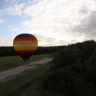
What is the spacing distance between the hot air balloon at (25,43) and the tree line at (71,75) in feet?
81.7

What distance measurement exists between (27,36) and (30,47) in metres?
1.76

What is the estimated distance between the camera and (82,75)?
1273cm

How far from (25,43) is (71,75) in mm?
27041

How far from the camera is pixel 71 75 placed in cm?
1259

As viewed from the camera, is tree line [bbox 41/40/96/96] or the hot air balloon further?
the hot air balloon

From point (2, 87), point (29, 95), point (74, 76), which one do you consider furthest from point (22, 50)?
point (74, 76)

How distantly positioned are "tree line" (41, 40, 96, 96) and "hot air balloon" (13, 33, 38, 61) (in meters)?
24.9

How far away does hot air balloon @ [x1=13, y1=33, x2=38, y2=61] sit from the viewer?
39.2 metres

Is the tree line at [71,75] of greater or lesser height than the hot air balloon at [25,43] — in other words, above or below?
below

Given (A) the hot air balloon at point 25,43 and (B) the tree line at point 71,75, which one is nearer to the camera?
(B) the tree line at point 71,75

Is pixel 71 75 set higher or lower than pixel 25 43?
lower

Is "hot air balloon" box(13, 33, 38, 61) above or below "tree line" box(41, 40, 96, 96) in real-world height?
above

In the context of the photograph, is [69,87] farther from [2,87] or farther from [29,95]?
[2,87]

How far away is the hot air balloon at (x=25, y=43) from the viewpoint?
39.2 m
